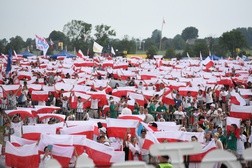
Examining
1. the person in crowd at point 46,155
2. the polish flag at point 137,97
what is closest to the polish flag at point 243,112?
the polish flag at point 137,97

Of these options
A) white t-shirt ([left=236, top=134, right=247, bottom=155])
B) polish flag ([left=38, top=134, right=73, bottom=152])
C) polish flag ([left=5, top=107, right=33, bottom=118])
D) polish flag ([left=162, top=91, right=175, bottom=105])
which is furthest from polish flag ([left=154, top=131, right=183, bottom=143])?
polish flag ([left=162, top=91, right=175, bottom=105])

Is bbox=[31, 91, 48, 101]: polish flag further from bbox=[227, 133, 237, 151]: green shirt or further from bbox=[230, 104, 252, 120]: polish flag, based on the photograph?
bbox=[227, 133, 237, 151]: green shirt

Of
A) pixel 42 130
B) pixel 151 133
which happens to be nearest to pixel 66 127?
pixel 42 130

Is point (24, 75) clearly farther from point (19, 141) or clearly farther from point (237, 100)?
point (19, 141)

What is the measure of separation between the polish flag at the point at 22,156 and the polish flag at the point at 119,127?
2976 mm

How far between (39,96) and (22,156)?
433 inches

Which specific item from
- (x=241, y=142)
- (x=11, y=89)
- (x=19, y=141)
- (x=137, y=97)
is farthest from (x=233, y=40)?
(x=19, y=141)

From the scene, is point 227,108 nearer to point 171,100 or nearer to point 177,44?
point 171,100

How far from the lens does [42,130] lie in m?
15.0

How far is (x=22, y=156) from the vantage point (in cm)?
1314

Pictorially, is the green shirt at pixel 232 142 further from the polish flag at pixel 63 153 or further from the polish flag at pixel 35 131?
the polish flag at pixel 35 131

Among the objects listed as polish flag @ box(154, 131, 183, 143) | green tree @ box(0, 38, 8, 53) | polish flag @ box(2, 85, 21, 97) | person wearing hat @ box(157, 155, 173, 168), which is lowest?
polish flag @ box(154, 131, 183, 143)

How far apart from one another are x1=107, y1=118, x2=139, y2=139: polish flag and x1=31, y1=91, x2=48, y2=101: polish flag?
8.95 m

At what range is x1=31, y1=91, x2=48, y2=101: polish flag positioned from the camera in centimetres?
2398
